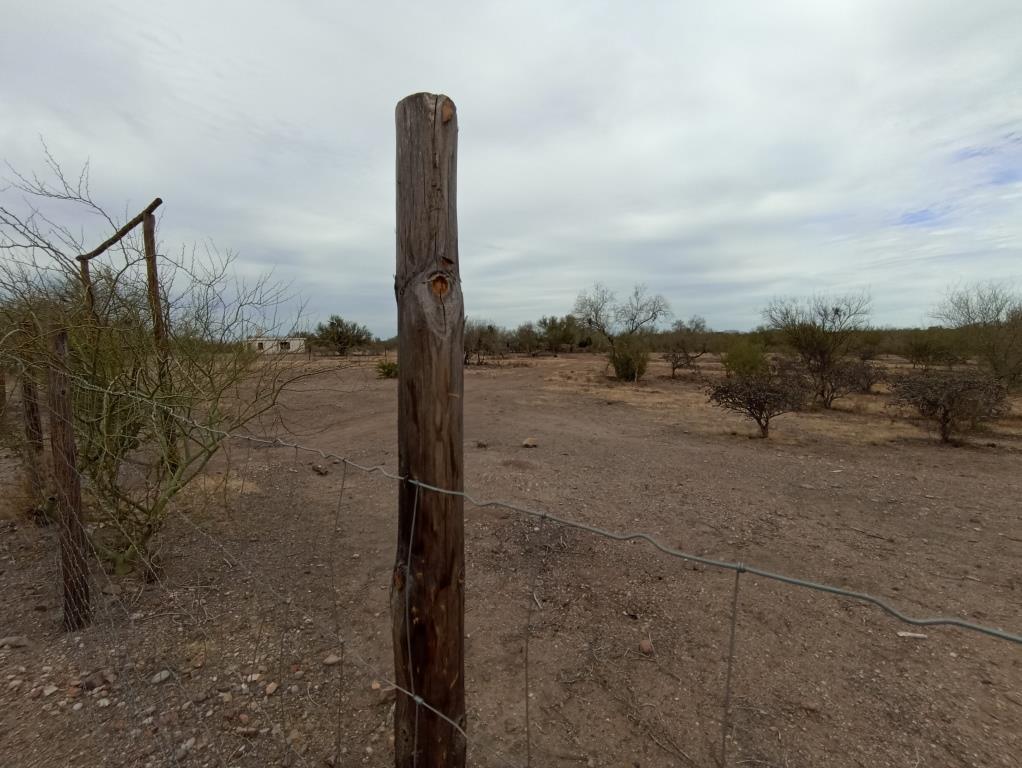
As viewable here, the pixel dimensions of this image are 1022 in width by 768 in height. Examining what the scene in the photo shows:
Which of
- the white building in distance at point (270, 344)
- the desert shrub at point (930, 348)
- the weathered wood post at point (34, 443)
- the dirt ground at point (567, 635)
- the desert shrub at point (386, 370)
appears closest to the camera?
the dirt ground at point (567, 635)

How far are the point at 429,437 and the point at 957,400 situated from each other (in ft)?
34.8

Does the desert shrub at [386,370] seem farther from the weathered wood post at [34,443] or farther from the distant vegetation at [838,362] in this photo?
the weathered wood post at [34,443]

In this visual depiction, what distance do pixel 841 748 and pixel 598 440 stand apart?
6.80 meters

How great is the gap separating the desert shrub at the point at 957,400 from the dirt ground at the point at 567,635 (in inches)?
117

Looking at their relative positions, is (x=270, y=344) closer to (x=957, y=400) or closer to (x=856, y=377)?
(x=957, y=400)

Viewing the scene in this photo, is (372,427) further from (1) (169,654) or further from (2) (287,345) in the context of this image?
(1) (169,654)

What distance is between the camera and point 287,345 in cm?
501

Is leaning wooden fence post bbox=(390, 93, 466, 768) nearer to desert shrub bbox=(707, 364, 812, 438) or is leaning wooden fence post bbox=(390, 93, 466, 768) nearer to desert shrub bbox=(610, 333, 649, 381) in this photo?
desert shrub bbox=(707, 364, 812, 438)

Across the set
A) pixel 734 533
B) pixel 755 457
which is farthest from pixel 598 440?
pixel 734 533

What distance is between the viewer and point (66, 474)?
283 centimetres

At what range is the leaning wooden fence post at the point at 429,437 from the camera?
151cm

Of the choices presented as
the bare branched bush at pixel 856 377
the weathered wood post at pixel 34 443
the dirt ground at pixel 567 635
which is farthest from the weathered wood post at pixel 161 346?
the bare branched bush at pixel 856 377

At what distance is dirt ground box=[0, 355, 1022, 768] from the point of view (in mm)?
2279

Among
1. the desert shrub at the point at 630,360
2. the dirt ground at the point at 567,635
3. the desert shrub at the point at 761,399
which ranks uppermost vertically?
the desert shrub at the point at 630,360
